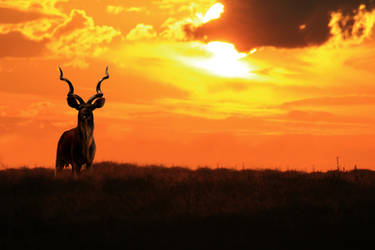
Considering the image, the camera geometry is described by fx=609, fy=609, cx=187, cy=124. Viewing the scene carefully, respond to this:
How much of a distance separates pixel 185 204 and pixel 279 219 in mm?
2786

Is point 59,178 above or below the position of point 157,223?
above

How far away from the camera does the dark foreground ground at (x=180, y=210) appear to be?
1491cm

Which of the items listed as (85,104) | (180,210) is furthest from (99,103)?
(180,210)

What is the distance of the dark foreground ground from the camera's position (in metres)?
14.9

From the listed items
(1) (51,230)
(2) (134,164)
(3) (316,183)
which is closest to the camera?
(1) (51,230)

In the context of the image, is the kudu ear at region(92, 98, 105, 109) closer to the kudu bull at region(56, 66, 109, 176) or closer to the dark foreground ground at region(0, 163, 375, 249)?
the kudu bull at region(56, 66, 109, 176)

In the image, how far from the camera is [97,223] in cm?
1605

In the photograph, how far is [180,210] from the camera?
17.0 m

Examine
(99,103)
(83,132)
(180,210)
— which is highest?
(99,103)

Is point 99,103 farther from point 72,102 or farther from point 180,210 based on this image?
point 180,210

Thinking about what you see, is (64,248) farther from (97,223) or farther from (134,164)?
(134,164)

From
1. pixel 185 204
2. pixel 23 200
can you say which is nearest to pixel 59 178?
pixel 23 200

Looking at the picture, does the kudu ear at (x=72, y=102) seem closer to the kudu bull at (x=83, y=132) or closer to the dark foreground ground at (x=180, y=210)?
the kudu bull at (x=83, y=132)

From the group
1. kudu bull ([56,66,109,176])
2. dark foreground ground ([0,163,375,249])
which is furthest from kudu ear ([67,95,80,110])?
dark foreground ground ([0,163,375,249])
